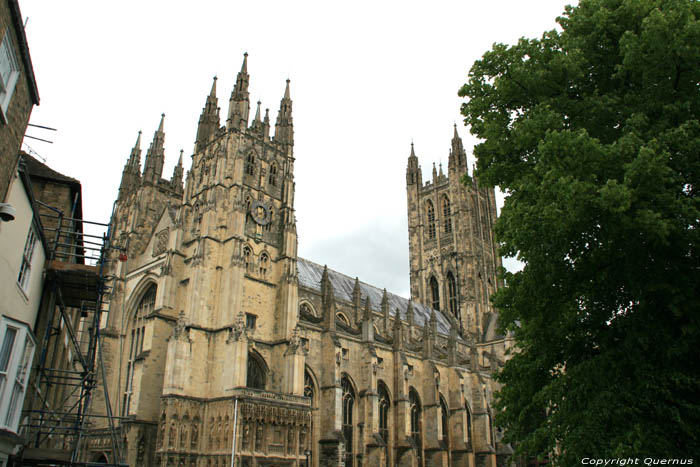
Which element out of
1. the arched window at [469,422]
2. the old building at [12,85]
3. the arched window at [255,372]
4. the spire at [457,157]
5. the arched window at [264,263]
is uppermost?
the spire at [457,157]

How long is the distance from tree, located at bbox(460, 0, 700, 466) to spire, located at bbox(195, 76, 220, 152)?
85.4 feet

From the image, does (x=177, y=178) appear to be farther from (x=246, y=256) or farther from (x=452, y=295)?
(x=452, y=295)

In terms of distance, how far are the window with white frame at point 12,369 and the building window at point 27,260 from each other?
121 centimetres

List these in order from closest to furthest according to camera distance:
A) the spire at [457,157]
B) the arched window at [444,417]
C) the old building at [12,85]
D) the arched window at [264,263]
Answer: the old building at [12,85], the arched window at [264,263], the arched window at [444,417], the spire at [457,157]

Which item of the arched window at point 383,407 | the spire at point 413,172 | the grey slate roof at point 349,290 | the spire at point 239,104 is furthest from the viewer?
the spire at point 413,172

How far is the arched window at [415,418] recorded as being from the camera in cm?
3703

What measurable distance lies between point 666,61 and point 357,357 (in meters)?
27.4

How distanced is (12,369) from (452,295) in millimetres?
52228

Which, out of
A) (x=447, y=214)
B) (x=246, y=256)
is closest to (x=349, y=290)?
(x=246, y=256)

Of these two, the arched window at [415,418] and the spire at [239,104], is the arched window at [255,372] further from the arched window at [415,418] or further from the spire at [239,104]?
the spire at [239,104]

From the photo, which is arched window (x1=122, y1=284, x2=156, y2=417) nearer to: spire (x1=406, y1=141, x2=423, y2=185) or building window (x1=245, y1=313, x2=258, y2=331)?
building window (x1=245, y1=313, x2=258, y2=331)

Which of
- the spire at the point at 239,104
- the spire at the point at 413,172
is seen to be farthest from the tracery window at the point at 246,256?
the spire at the point at 413,172

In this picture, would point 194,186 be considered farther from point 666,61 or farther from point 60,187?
point 666,61

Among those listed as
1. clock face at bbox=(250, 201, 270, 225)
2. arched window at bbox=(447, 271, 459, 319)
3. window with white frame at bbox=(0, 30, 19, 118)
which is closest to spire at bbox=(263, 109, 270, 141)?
clock face at bbox=(250, 201, 270, 225)
